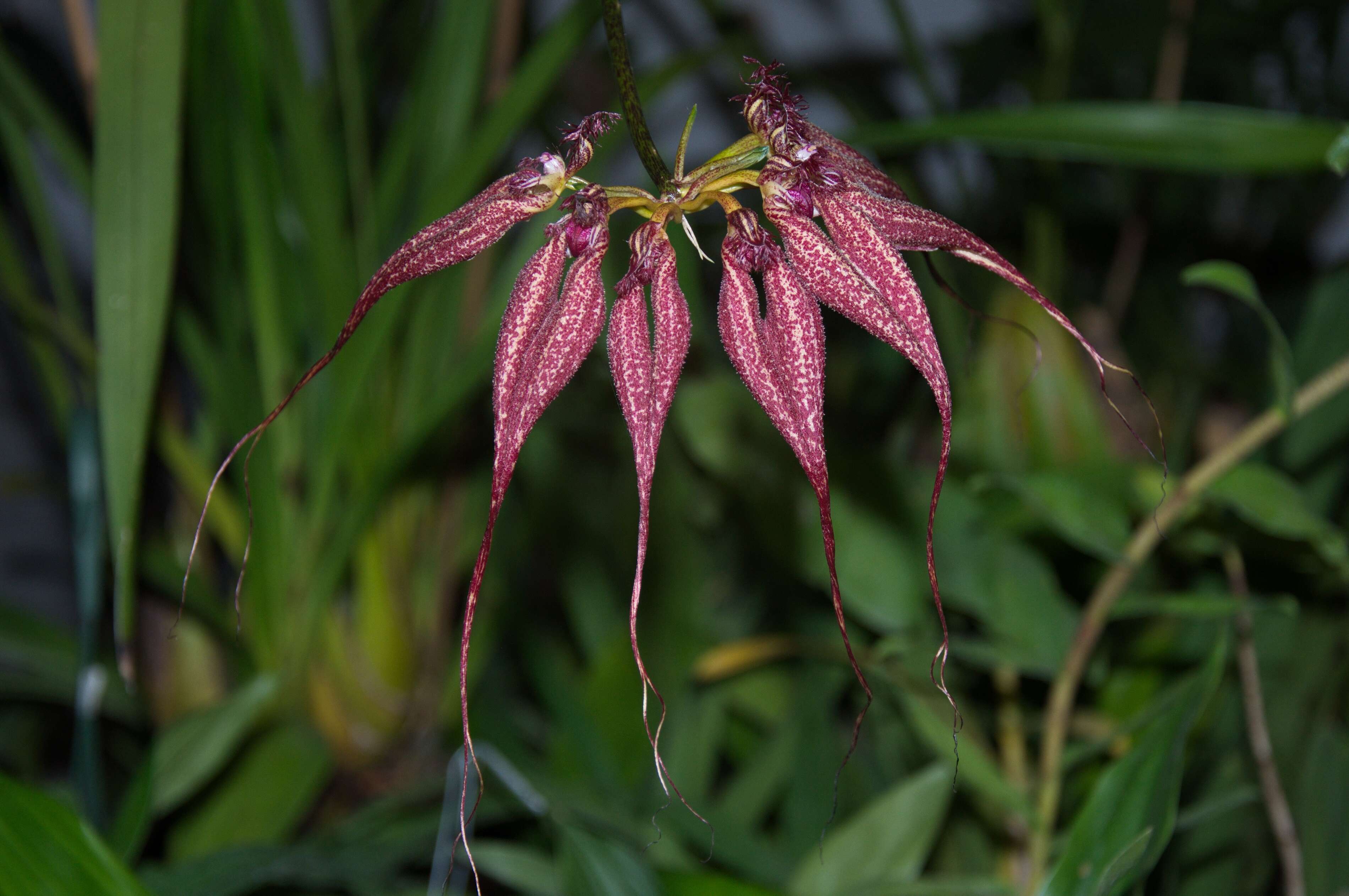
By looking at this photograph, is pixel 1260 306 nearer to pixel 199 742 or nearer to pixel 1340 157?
pixel 1340 157

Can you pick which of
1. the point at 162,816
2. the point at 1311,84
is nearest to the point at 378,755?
the point at 162,816

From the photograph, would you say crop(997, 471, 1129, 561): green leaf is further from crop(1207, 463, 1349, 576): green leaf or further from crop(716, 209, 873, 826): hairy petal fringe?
crop(716, 209, 873, 826): hairy petal fringe

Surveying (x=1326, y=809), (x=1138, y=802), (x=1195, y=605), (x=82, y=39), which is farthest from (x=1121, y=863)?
(x=82, y=39)

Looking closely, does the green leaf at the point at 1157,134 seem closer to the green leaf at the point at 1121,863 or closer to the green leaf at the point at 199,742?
the green leaf at the point at 1121,863

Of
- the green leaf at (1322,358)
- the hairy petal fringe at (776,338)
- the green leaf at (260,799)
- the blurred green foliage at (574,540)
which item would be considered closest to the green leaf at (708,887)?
the blurred green foliage at (574,540)

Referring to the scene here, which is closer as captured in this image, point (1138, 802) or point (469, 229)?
point (469, 229)

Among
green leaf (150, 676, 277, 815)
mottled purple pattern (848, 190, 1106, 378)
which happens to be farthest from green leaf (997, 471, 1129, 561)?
green leaf (150, 676, 277, 815)
